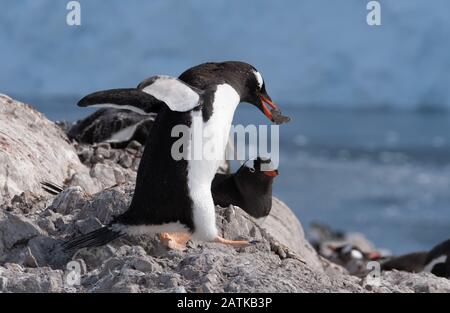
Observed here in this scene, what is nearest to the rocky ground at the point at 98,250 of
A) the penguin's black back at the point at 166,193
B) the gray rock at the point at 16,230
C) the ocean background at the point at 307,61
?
the gray rock at the point at 16,230

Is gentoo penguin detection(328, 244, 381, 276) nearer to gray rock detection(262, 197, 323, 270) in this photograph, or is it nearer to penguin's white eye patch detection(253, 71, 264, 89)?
gray rock detection(262, 197, 323, 270)

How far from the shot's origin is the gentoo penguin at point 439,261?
6.00m

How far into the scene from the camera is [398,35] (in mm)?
37625

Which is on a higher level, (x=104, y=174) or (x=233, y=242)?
(x=104, y=174)

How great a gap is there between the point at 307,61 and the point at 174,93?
36.7 metres

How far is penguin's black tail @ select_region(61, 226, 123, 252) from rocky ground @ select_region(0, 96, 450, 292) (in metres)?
0.04

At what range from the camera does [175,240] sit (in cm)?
367

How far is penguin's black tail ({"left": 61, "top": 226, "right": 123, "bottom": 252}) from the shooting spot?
140 inches

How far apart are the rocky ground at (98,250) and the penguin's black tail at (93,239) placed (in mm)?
44

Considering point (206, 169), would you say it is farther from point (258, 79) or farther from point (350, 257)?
point (350, 257)

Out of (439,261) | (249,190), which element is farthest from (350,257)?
(249,190)

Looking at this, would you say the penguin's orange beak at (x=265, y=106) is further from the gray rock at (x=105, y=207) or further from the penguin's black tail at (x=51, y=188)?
the penguin's black tail at (x=51, y=188)
